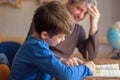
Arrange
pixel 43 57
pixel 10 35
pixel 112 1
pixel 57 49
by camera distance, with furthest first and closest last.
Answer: pixel 10 35 < pixel 112 1 < pixel 57 49 < pixel 43 57

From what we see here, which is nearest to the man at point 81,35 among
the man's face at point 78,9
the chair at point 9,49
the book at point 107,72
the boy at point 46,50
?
the man's face at point 78,9

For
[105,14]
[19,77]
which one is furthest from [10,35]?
[19,77]

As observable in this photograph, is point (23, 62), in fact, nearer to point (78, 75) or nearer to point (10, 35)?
point (78, 75)

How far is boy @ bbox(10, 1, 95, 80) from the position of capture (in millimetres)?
1213

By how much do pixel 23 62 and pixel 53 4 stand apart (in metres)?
0.32

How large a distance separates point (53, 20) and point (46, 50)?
0.47 feet

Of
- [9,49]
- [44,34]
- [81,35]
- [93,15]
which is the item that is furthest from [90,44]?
[44,34]

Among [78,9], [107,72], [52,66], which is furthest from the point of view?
[78,9]

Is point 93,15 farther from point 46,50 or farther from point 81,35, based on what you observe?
point 46,50

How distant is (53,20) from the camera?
1211 mm

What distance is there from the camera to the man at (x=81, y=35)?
205 cm

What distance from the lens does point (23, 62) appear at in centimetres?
126

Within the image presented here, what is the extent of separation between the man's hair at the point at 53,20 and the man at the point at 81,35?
76 cm

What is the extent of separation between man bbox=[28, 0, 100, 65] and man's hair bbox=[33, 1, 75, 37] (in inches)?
30.1
